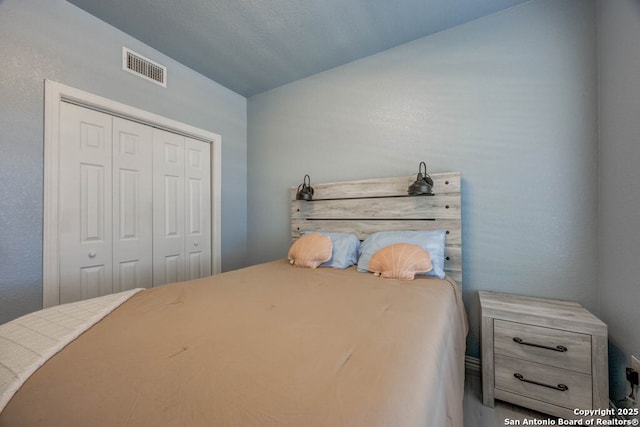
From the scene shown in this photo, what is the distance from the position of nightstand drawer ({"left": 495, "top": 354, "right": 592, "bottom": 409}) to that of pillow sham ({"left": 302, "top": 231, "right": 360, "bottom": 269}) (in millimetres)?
1075

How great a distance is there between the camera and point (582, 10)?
1.53 m

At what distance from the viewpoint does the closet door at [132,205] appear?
1.99 meters

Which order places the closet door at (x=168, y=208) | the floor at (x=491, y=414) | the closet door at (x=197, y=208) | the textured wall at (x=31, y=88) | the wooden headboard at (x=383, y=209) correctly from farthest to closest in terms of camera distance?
1. the closet door at (x=197, y=208)
2. the closet door at (x=168, y=208)
3. the wooden headboard at (x=383, y=209)
4. the textured wall at (x=31, y=88)
5. the floor at (x=491, y=414)

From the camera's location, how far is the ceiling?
1.69 meters

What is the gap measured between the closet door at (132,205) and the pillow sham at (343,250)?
159 centimetres

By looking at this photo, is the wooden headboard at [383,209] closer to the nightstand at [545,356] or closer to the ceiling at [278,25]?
the nightstand at [545,356]

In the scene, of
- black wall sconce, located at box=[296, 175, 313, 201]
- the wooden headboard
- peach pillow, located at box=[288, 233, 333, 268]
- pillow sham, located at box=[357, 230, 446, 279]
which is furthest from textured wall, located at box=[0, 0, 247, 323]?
pillow sham, located at box=[357, 230, 446, 279]

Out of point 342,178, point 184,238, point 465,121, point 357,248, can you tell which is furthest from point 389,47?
point 184,238

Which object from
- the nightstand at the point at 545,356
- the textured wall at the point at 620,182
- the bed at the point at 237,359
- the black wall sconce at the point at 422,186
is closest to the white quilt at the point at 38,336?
the bed at the point at 237,359

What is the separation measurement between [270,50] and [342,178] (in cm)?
130

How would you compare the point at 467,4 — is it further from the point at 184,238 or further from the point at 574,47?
the point at 184,238

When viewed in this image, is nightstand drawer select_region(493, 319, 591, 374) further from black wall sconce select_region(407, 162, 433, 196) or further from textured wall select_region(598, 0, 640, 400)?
black wall sconce select_region(407, 162, 433, 196)

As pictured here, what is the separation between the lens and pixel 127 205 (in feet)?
6.72

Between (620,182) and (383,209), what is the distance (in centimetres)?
132
